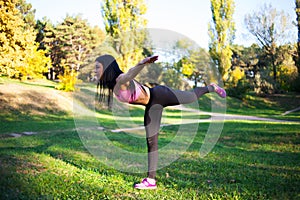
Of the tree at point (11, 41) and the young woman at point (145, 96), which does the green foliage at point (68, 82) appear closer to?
the tree at point (11, 41)

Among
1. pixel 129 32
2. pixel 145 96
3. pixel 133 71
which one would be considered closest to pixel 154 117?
pixel 145 96

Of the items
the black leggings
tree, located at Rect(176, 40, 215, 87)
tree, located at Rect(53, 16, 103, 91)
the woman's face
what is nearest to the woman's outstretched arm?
the woman's face

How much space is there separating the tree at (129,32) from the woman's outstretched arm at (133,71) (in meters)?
3.26

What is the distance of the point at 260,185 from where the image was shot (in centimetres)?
373

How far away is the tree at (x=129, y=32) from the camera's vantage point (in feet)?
23.9

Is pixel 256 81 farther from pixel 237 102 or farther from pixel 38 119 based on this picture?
pixel 38 119

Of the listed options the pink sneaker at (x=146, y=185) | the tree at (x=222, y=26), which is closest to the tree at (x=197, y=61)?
the pink sneaker at (x=146, y=185)

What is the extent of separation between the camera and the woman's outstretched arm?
3.12 m

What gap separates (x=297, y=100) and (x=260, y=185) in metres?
27.5

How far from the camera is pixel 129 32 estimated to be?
805 centimetres

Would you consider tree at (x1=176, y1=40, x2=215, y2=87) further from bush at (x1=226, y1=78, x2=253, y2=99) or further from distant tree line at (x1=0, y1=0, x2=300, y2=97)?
bush at (x1=226, y1=78, x2=253, y2=99)

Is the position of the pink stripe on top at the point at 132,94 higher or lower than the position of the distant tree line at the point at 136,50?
lower

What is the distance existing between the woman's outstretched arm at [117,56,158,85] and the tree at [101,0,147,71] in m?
3.26

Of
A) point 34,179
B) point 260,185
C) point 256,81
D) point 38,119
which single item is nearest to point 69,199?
point 34,179
